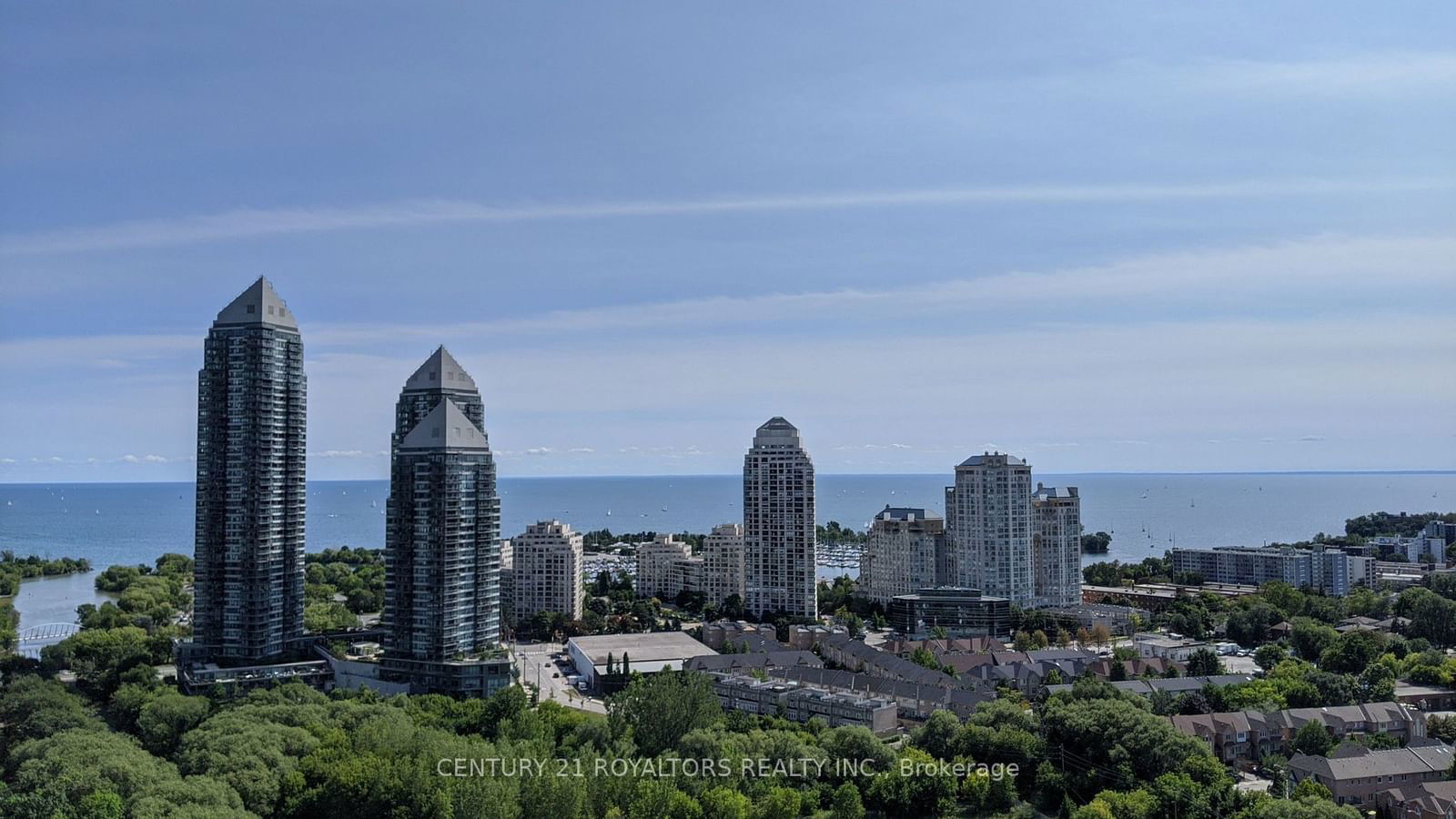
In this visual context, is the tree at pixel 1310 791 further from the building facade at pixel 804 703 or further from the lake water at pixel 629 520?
the lake water at pixel 629 520

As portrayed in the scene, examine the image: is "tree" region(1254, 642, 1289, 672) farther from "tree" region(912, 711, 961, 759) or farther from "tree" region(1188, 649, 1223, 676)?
"tree" region(912, 711, 961, 759)

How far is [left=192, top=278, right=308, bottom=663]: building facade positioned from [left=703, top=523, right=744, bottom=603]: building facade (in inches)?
597

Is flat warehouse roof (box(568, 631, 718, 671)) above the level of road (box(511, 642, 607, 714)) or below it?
above

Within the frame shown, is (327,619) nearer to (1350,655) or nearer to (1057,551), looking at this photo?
(1057,551)

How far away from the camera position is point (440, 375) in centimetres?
2205

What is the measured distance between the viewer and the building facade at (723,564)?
32.7 metres

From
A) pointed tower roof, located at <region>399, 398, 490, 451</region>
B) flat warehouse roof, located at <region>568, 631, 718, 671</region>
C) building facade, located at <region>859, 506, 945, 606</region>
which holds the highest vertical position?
pointed tower roof, located at <region>399, 398, 490, 451</region>

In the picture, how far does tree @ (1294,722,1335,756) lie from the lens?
14406mm

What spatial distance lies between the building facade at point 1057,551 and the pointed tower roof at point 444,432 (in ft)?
57.6

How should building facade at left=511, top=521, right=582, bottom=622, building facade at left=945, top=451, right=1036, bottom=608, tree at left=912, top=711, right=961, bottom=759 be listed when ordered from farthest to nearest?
building facade at left=511, top=521, right=582, bottom=622
building facade at left=945, top=451, right=1036, bottom=608
tree at left=912, top=711, right=961, bottom=759

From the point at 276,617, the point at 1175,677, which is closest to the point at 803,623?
the point at 1175,677

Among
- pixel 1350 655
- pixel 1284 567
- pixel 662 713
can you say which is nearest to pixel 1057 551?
pixel 1284 567

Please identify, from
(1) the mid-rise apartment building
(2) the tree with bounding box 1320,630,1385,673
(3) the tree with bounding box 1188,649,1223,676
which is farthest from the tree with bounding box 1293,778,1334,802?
(1) the mid-rise apartment building

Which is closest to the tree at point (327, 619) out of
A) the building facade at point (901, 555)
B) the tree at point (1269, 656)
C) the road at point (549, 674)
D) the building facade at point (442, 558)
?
the road at point (549, 674)
